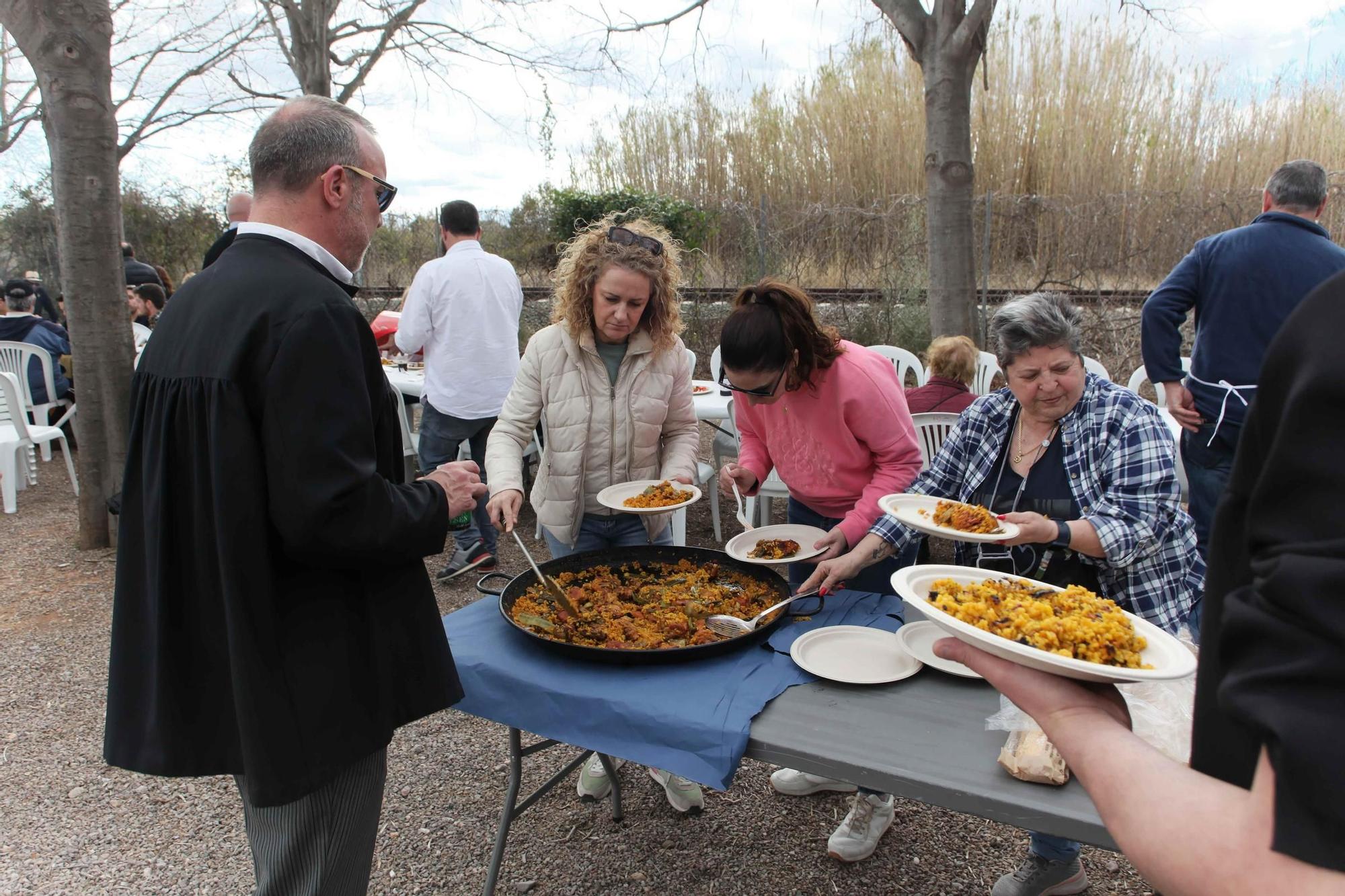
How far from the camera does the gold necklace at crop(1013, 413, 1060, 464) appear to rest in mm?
2291

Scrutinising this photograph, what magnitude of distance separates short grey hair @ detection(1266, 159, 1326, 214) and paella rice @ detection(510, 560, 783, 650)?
10.5 ft

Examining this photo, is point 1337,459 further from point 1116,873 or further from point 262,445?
point 1116,873

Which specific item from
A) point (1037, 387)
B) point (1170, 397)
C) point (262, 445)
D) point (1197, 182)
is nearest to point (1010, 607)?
point (1037, 387)

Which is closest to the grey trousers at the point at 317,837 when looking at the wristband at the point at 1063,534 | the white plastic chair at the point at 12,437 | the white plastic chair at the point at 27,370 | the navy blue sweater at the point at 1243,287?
the wristband at the point at 1063,534

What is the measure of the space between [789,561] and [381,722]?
1145mm

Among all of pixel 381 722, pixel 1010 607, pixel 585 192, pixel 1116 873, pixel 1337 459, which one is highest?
pixel 585 192

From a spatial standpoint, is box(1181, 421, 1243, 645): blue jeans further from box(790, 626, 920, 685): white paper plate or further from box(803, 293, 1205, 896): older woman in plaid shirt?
box(790, 626, 920, 685): white paper plate

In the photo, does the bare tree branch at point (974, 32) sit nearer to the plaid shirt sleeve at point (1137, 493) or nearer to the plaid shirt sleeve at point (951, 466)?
the plaid shirt sleeve at point (951, 466)

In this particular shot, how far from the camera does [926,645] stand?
1815 mm

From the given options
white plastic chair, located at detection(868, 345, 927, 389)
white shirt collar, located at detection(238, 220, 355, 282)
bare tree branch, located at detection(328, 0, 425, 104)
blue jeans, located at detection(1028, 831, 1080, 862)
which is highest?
bare tree branch, located at detection(328, 0, 425, 104)

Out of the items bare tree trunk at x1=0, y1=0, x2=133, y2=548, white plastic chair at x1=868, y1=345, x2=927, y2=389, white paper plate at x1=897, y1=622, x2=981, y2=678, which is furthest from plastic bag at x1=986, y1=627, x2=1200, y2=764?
bare tree trunk at x1=0, y1=0, x2=133, y2=548

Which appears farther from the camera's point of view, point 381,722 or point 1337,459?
point 381,722

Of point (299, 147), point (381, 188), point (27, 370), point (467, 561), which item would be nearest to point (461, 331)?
point (467, 561)

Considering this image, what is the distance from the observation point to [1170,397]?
148 inches
